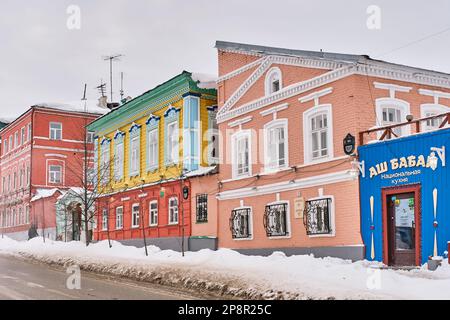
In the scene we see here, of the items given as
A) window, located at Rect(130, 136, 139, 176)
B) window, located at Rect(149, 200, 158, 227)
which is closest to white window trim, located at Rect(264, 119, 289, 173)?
window, located at Rect(149, 200, 158, 227)

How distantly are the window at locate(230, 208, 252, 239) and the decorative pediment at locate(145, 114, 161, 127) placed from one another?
26.6 feet

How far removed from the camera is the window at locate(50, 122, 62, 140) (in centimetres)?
4844

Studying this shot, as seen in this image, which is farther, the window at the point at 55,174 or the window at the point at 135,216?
the window at the point at 55,174

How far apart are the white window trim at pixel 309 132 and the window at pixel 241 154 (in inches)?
141

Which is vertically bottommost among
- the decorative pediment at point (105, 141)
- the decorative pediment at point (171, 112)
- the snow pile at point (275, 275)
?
the snow pile at point (275, 275)

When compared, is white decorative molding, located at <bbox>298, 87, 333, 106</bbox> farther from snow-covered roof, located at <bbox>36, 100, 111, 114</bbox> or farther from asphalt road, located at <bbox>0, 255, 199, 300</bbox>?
snow-covered roof, located at <bbox>36, 100, 111, 114</bbox>

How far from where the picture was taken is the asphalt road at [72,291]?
1454cm

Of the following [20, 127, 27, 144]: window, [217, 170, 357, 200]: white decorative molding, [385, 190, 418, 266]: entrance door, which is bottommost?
[385, 190, 418, 266]: entrance door

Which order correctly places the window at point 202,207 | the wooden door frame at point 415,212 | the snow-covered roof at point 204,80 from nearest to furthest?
the wooden door frame at point 415,212, the window at point 202,207, the snow-covered roof at point 204,80

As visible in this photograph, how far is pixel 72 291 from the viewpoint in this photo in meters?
15.6

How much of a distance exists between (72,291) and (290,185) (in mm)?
9047

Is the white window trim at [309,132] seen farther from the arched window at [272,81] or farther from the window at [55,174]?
the window at [55,174]

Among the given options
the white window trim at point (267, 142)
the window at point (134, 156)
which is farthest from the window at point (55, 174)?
the white window trim at point (267, 142)

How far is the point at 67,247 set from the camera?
32.2m
